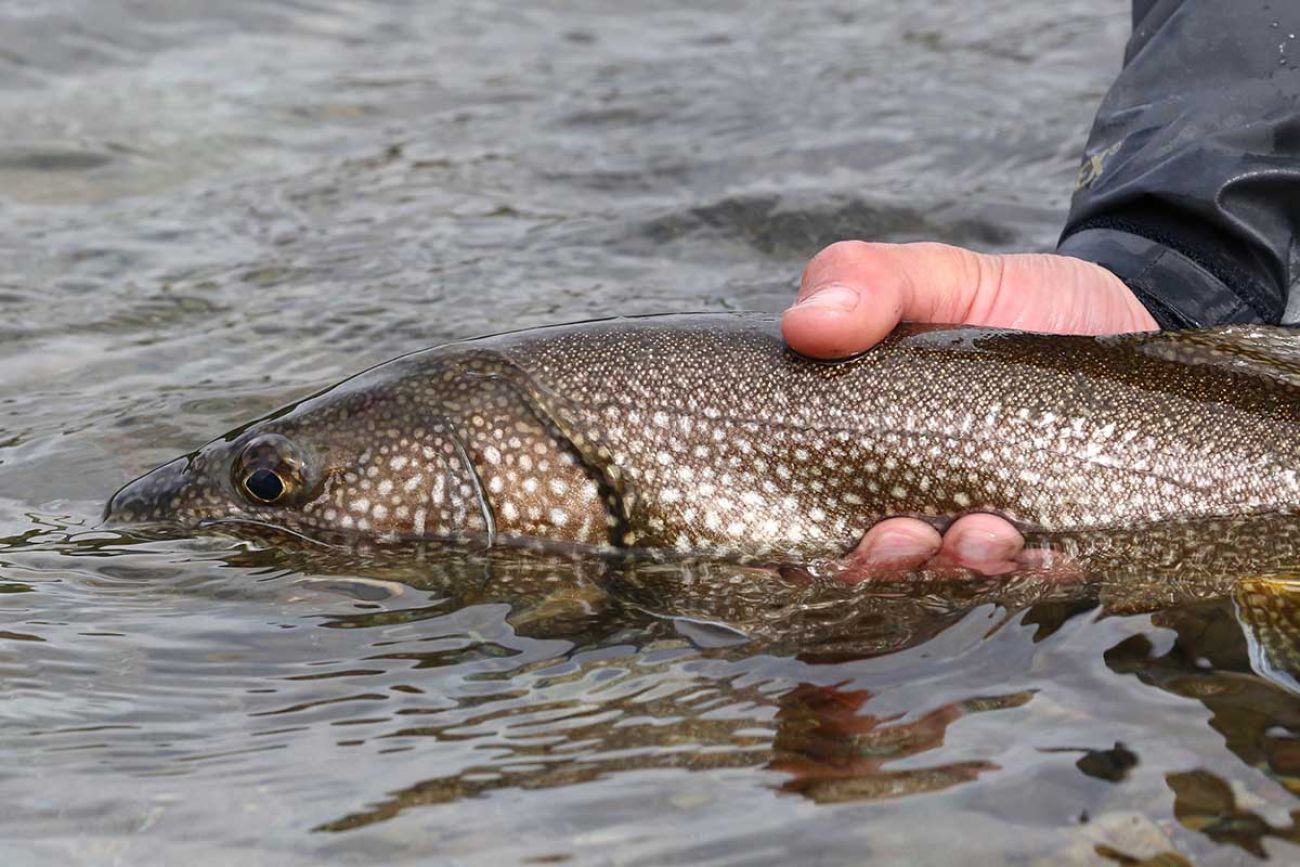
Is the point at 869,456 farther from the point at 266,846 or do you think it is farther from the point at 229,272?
the point at 229,272

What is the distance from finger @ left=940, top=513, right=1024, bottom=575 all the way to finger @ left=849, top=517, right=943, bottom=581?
64mm

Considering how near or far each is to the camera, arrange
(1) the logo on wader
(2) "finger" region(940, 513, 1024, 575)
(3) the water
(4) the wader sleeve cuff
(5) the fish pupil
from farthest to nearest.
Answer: (1) the logo on wader
(4) the wader sleeve cuff
(5) the fish pupil
(2) "finger" region(940, 513, 1024, 575)
(3) the water

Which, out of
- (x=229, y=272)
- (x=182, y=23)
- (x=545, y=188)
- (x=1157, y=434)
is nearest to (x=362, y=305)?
(x=229, y=272)

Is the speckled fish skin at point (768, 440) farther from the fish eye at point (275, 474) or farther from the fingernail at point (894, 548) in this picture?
the fingernail at point (894, 548)

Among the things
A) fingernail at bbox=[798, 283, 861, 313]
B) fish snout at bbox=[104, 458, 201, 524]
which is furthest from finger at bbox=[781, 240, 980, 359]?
fish snout at bbox=[104, 458, 201, 524]

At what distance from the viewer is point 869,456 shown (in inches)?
202

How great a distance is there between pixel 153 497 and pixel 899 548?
2628 millimetres

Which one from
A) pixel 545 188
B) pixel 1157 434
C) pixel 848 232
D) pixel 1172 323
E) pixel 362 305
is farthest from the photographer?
pixel 545 188

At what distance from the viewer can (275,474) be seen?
5469 millimetres

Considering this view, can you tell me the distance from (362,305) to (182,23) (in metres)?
6.43

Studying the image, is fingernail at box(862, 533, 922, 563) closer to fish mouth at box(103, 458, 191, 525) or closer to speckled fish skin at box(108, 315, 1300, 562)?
speckled fish skin at box(108, 315, 1300, 562)

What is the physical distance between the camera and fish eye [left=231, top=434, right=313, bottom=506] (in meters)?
5.46

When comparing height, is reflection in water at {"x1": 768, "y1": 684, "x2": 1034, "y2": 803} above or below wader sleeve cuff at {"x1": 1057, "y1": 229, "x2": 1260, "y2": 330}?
below

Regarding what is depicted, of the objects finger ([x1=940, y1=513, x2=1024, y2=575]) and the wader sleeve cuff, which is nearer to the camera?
finger ([x1=940, y1=513, x2=1024, y2=575])
